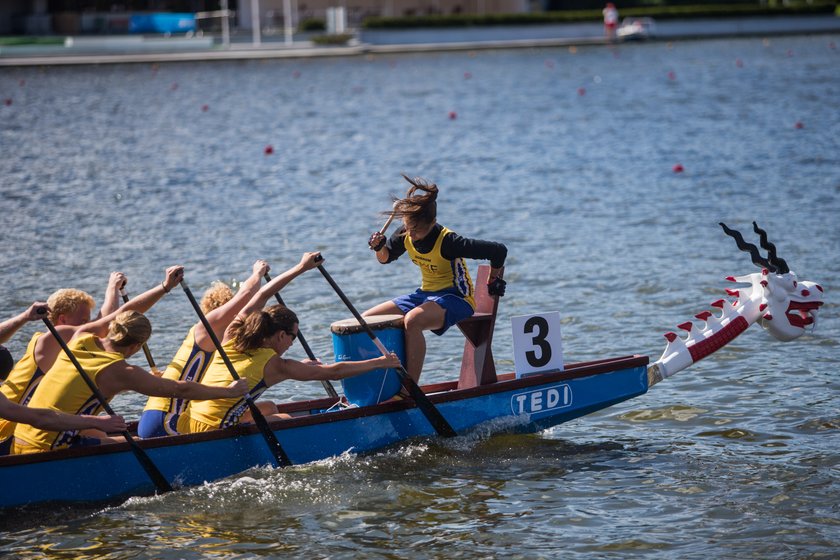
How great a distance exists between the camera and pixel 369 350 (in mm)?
8664

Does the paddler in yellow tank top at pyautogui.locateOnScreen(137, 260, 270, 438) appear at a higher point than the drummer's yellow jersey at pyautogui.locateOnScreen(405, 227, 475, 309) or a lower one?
lower

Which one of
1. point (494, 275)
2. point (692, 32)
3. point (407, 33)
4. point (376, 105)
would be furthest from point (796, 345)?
point (692, 32)

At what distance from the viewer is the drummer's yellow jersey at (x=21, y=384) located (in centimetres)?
799

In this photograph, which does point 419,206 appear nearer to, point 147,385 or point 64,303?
point 147,385

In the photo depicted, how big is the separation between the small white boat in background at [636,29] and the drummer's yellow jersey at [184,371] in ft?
174

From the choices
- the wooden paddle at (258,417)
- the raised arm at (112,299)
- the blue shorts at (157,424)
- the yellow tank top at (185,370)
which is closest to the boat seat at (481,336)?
the wooden paddle at (258,417)

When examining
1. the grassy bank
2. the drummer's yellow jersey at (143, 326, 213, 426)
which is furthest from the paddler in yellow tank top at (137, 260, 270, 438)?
the grassy bank

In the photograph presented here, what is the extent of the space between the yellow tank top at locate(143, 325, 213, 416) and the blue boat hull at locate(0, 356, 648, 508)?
1.14 ft

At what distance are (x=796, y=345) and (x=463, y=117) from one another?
22650 millimetres

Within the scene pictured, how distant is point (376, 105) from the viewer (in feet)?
122

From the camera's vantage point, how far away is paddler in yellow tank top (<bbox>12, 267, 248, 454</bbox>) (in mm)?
7652

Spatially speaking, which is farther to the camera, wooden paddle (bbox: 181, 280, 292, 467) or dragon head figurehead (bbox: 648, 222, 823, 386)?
dragon head figurehead (bbox: 648, 222, 823, 386)

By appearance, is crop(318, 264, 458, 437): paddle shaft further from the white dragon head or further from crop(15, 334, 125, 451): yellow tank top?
the white dragon head

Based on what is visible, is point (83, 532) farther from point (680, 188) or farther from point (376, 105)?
point (376, 105)
